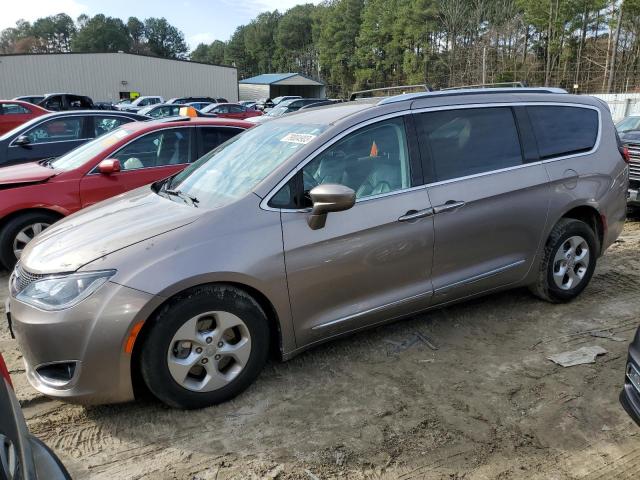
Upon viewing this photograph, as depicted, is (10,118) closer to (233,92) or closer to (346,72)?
(233,92)

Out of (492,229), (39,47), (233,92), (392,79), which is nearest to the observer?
(492,229)

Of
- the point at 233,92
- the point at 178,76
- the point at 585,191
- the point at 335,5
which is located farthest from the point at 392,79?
the point at 585,191

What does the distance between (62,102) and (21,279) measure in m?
21.2

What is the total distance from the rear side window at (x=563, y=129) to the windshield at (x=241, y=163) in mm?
1901

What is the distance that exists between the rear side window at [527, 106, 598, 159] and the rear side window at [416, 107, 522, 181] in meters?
0.26

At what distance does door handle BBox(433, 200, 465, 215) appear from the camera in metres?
3.50

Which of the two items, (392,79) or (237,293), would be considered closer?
(237,293)

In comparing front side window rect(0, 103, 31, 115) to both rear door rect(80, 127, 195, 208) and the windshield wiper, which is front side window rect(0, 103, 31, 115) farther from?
the windshield wiper

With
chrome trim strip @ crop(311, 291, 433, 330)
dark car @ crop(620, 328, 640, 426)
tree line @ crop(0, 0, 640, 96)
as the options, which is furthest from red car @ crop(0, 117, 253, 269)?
tree line @ crop(0, 0, 640, 96)

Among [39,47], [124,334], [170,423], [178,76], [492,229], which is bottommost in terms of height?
[170,423]

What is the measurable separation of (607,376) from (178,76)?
48822 mm

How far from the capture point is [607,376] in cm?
335

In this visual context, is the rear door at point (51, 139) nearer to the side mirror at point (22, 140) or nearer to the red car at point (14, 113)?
Answer: the side mirror at point (22, 140)

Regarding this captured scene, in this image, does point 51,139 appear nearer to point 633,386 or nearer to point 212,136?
point 212,136
